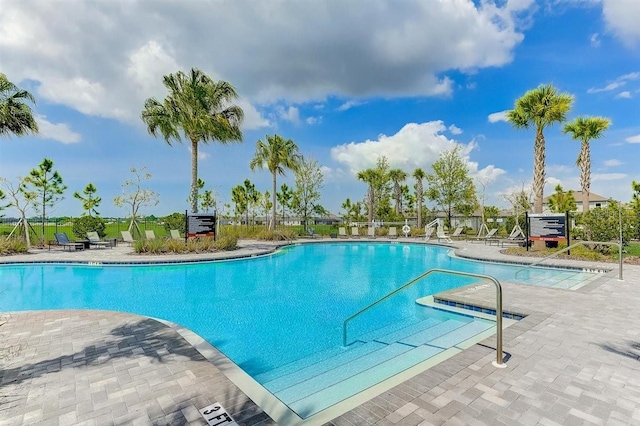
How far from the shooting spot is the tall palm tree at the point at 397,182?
34.3 m

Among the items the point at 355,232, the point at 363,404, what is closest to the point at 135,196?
the point at 355,232

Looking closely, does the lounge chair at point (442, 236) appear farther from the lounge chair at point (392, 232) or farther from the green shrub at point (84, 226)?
the green shrub at point (84, 226)

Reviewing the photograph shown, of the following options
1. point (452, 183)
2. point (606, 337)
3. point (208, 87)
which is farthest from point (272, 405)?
point (452, 183)

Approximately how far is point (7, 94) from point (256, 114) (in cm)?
1090

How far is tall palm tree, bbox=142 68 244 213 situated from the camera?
1506 centimetres

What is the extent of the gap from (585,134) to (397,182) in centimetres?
1814

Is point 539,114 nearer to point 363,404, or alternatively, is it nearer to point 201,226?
point 363,404

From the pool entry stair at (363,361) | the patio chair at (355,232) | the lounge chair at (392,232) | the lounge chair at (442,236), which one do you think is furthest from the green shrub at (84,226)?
the lounge chair at (442,236)

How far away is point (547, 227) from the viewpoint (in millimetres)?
13461

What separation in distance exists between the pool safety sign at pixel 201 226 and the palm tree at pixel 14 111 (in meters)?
7.45

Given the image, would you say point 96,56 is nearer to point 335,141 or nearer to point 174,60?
point 174,60

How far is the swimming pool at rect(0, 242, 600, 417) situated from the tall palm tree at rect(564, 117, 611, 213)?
46.9 ft

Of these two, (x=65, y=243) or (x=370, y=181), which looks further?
(x=370, y=181)

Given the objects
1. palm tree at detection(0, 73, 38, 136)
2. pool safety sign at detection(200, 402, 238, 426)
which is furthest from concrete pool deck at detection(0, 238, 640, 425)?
palm tree at detection(0, 73, 38, 136)
